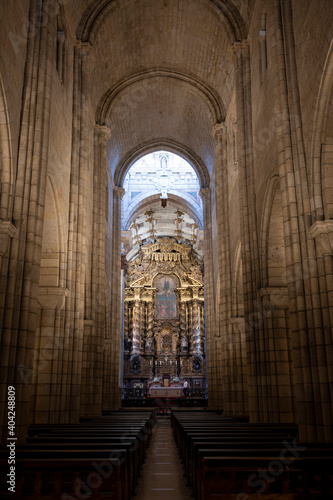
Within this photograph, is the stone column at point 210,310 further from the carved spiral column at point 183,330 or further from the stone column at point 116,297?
the carved spiral column at point 183,330

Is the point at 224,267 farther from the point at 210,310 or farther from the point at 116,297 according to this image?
the point at 116,297

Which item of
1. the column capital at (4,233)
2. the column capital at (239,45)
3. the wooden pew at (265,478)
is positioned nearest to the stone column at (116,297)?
the column capital at (239,45)

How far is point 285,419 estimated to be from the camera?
11.5 m

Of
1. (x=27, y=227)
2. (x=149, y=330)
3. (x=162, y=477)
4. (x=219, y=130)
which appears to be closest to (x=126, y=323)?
(x=149, y=330)

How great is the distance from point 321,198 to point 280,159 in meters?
1.50

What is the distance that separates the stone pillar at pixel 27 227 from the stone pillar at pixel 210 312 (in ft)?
48.3

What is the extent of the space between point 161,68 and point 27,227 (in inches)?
589

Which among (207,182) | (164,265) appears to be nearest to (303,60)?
(207,182)

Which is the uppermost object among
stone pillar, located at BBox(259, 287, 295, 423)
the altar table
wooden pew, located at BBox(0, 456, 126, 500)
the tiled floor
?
stone pillar, located at BBox(259, 287, 295, 423)

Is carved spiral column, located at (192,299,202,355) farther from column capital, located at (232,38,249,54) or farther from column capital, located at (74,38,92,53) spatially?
column capital, located at (74,38,92,53)

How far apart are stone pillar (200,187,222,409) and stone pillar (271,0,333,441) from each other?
14.0 m

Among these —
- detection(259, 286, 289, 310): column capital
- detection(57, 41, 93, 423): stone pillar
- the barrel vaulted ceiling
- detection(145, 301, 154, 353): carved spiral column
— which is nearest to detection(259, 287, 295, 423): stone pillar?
detection(259, 286, 289, 310): column capital

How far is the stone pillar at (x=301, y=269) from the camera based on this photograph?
8.38 meters

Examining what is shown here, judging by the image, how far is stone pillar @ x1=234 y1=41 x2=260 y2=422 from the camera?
12531mm
